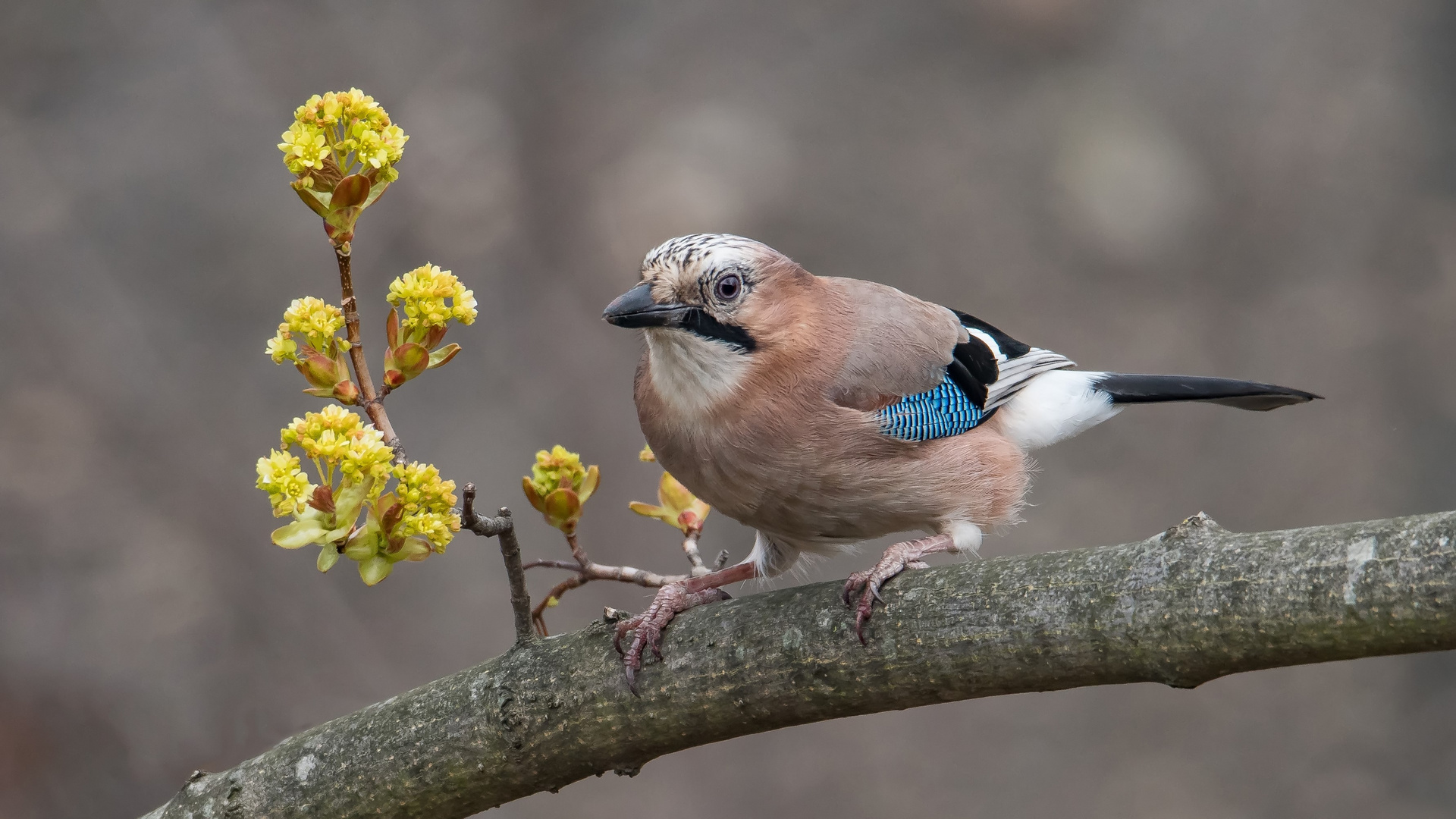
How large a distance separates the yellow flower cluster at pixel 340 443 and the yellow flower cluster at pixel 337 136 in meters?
0.29

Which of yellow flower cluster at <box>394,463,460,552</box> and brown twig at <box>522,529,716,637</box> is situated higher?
brown twig at <box>522,529,716,637</box>

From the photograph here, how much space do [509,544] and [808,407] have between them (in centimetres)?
70

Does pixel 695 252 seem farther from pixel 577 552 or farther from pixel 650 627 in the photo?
pixel 650 627

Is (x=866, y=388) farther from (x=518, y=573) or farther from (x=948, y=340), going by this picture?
(x=518, y=573)

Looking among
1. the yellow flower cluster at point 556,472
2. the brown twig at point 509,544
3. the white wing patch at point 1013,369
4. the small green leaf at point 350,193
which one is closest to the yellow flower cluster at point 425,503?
the brown twig at point 509,544

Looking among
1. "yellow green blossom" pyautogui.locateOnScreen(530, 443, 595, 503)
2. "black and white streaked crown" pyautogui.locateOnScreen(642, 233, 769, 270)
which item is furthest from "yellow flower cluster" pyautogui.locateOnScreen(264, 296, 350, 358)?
"black and white streaked crown" pyautogui.locateOnScreen(642, 233, 769, 270)

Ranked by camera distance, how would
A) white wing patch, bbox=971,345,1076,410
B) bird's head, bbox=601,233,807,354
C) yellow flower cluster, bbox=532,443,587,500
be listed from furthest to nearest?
white wing patch, bbox=971,345,1076,410
bird's head, bbox=601,233,807,354
yellow flower cluster, bbox=532,443,587,500

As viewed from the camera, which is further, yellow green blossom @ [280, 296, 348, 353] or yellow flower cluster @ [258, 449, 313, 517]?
yellow green blossom @ [280, 296, 348, 353]

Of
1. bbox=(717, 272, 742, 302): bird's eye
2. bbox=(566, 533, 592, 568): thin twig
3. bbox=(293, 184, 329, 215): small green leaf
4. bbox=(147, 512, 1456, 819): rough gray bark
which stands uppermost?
bbox=(717, 272, 742, 302): bird's eye

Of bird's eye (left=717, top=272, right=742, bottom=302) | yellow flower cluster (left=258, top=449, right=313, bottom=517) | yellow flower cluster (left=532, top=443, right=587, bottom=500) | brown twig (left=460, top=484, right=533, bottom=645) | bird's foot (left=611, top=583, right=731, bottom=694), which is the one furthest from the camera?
bird's eye (left=717, top=272, right=742, bottom=302)

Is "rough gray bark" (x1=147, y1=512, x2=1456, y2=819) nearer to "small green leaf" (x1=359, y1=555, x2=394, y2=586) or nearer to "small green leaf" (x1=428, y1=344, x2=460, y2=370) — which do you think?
"small green leaf" (x1=359, y1=555, x2=394, y2=586)

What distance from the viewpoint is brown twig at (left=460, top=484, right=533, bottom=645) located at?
1496 millimetres

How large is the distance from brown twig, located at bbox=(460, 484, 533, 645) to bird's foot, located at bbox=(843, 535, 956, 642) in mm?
457

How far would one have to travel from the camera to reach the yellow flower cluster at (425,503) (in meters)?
1.39
